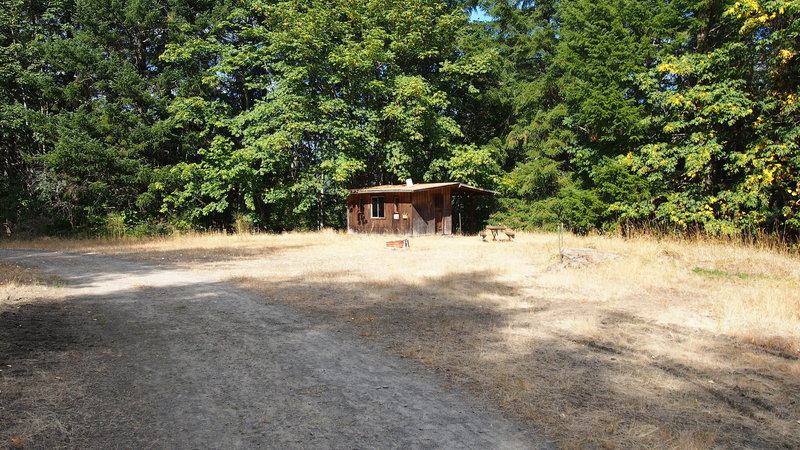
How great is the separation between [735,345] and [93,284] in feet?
36.1

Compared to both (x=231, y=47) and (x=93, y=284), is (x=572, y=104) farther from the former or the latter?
(x=93, y=284)

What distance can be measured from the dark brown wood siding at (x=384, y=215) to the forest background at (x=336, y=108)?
2265mm

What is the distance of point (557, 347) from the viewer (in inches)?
217

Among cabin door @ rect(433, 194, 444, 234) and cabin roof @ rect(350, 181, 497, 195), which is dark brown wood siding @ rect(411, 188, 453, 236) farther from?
cabin roof @ rect(350, 181, 497, 195)

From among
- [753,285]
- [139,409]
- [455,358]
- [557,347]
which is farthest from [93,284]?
[753,285]

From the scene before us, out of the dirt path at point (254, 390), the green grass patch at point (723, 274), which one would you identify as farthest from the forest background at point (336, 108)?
the dirt path at point (254, 390)

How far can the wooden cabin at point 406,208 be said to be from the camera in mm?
25016

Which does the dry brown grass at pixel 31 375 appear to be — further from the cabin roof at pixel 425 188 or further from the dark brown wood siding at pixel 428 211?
the dark brown wood siding at pixel 428 211

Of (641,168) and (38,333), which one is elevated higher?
(641,168)

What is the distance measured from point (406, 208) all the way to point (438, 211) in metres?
1.99

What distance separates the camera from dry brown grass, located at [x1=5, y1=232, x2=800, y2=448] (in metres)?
3.68

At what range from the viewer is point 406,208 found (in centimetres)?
2512

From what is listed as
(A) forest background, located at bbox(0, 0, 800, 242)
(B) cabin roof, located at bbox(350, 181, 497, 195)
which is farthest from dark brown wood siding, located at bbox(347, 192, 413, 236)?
(A) forest background, located at bbox(0, 0, 800, 242)

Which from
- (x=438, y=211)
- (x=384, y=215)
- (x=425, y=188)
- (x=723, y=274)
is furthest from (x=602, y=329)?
(x=384, y=215)
